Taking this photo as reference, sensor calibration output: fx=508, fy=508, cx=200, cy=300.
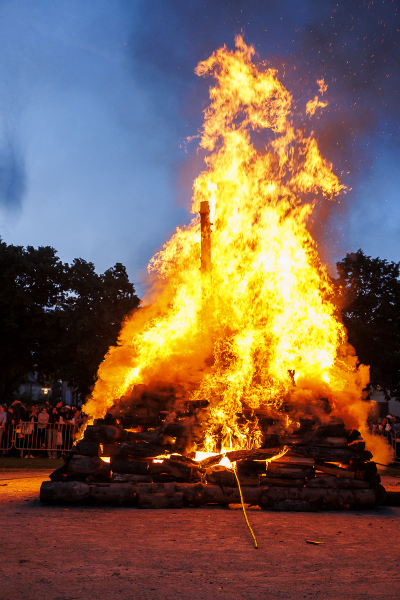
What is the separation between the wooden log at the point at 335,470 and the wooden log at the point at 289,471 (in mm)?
388

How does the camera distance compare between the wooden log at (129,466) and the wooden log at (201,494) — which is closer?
the wooden log at (201,494)

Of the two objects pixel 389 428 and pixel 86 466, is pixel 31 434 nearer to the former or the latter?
pixel 86 466

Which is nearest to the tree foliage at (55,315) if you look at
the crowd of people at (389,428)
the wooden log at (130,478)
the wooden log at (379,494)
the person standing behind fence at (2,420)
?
the person standing behind fence at (2,420)

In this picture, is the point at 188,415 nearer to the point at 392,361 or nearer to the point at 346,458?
the point at 346,458

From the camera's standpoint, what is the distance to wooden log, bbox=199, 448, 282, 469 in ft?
31.8

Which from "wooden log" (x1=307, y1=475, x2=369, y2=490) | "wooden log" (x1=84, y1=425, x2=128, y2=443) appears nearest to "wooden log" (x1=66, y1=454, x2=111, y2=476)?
"wooden log" (x1=84, y1=425, x2=128, y2=443)

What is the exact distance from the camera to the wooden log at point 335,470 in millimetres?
9664

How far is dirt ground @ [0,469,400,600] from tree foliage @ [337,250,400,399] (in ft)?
71.7

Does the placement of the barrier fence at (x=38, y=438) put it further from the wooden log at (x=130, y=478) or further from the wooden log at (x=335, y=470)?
the wooden log at (x=335, y=470)

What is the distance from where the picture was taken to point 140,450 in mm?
9977

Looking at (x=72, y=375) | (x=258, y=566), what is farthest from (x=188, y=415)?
(x=72, y=375)

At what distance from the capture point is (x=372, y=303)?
31.0 metres

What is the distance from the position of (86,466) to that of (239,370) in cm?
425

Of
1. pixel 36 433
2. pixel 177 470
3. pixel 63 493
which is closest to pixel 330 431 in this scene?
pixel 177 470
